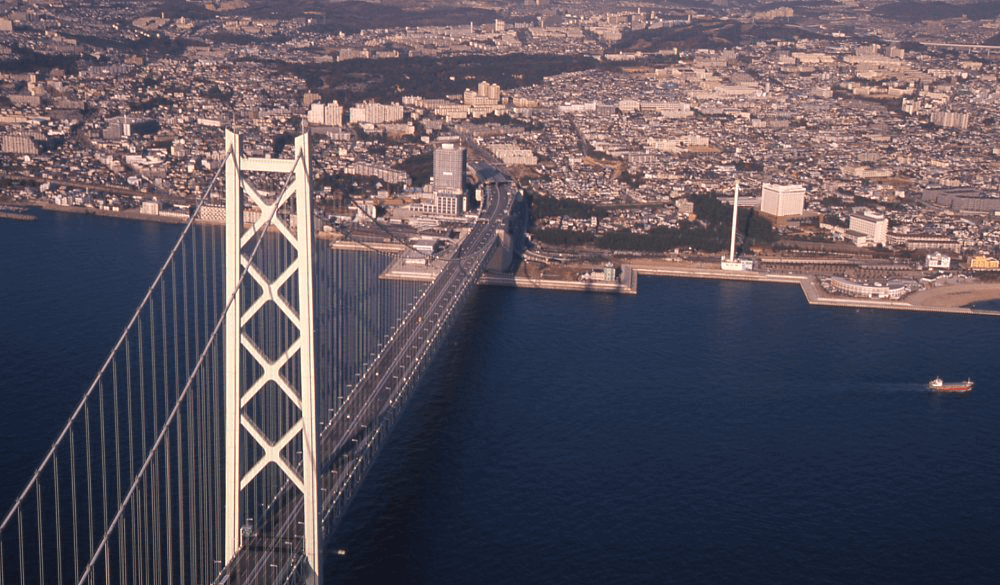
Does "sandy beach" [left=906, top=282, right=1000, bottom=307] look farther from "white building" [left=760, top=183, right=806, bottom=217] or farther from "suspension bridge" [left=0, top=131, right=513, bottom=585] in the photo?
"suspension bridge" [left=0, top=131, right=513, bottom=585]

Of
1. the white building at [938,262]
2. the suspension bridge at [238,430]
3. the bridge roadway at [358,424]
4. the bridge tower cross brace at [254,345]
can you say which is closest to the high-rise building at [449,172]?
the bridge roadway at [358,424]

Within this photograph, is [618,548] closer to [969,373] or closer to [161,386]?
[161,386]

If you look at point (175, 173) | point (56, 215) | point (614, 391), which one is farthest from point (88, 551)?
point (175, 173)

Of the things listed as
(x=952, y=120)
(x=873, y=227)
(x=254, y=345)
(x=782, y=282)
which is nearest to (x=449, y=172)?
(x=782, y=282)

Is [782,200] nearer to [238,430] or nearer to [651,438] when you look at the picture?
[651,438]

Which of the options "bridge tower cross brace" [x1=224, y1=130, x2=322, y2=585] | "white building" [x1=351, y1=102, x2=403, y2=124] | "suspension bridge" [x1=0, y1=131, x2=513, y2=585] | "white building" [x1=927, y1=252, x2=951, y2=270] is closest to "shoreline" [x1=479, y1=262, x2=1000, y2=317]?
"white building" [x1=927, y1=252, x2=951, y2=270]
